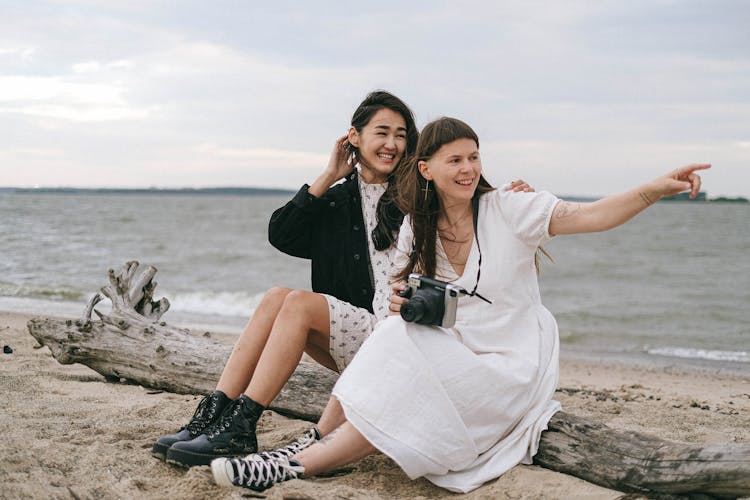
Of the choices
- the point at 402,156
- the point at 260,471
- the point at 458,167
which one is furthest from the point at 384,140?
the point at 260,471

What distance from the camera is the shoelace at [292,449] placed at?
10.2 ft

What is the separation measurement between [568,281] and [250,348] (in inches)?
581

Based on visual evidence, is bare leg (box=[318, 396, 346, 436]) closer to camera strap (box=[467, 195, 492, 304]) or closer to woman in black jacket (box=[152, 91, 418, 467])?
woman in black jacket (box=[152, 91, 418, 467])

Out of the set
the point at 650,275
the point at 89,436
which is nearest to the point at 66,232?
the point at 650,275

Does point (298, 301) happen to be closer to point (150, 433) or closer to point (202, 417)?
point (202, 417)

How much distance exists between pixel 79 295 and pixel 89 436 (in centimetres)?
1002

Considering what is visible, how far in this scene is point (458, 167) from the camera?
3318mm

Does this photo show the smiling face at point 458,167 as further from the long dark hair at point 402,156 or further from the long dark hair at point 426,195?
the long dark hair at point 402,156

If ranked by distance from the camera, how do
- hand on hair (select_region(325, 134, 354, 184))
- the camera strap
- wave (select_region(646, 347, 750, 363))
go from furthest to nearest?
wave (select_region(646, 347, 750, 363)) → hand on hair (select_region(325, 134, 354, 184)) → the camera strap

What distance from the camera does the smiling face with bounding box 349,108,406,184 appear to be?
155 inches

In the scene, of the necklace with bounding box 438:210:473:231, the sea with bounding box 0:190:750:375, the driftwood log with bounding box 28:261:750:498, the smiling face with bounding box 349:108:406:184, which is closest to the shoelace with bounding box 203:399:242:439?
the driftwood log with bounding box 28:261:750:498

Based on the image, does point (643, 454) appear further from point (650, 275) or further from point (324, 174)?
point (650, 275)

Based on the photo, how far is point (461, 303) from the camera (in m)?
3.30

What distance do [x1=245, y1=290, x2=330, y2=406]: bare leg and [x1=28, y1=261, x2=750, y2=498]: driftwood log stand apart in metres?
0.73
